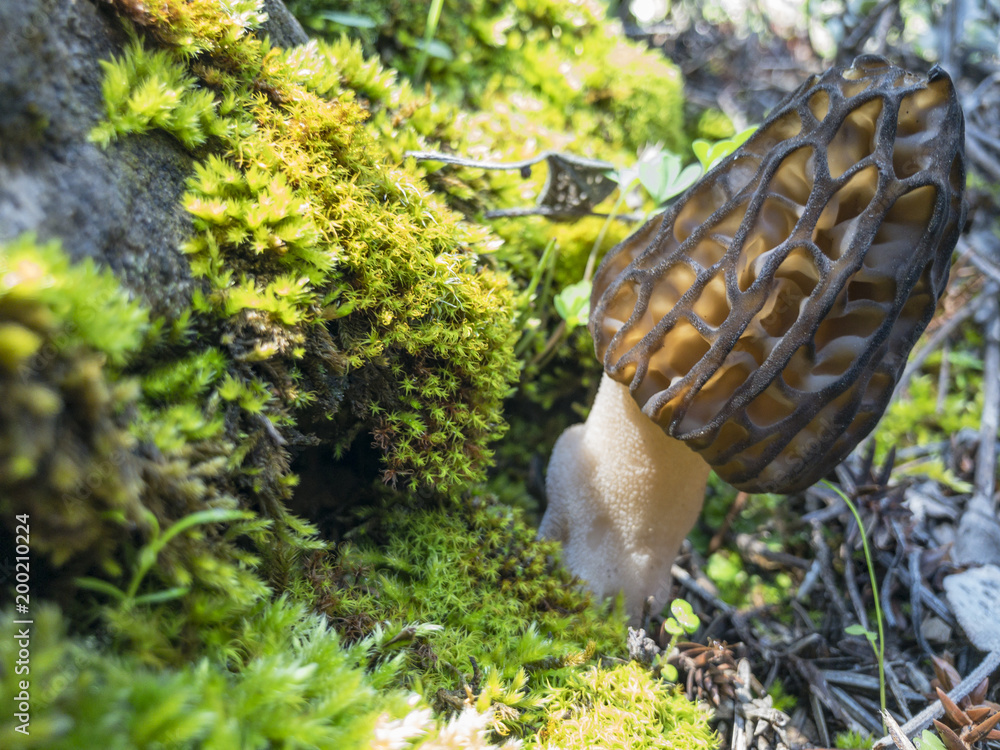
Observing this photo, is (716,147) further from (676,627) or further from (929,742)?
(929,742)

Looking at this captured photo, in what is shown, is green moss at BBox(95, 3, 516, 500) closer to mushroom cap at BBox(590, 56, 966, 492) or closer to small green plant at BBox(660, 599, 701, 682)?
mushroom cap at BBox(590, 56, 966, 492)

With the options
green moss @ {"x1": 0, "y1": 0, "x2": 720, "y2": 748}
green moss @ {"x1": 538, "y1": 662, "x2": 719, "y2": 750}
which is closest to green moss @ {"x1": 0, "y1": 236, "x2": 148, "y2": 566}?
green moss @ {"x1": 0, "y1": 0, "x2": 720, "y2": 748}

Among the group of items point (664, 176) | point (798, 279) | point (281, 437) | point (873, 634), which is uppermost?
point (664, 176)

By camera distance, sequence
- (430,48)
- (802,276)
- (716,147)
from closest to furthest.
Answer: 1. (802,276)
2. (716,147)
3. (430,48)

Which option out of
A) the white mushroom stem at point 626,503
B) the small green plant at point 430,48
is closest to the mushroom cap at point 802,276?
the white mushroom stem at point 626,503

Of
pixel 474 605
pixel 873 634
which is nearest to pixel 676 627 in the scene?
pixel 474 605

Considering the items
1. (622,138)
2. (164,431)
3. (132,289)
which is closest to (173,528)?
(164,431)
